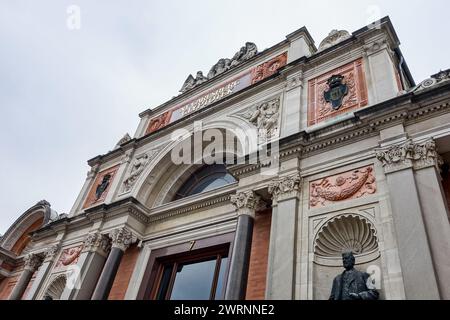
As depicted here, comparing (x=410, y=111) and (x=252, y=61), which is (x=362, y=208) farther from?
(x=252, y=61)

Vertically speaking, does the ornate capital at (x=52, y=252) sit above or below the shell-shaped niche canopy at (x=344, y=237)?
above

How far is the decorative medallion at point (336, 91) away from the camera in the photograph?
9273mm

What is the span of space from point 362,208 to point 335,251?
1027mm

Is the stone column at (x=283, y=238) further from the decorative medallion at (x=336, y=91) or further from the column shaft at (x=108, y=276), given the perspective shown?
A: the column shaft at (x=108, y=276)

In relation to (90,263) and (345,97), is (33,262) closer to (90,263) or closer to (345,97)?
(90,263)

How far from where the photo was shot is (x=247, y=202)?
333 inches

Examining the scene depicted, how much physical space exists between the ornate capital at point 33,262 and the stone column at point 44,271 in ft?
2.36

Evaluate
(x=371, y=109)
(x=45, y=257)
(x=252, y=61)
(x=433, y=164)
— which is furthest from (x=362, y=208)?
(x=45, y=257)

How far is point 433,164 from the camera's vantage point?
6418mm

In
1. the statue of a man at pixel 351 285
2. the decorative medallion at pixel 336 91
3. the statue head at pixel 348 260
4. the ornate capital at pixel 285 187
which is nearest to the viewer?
the statue of a man at pixel 351 285

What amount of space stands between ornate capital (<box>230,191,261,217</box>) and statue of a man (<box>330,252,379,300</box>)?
2629 mm

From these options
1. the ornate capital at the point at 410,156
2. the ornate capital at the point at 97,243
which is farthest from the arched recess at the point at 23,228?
the ornate capital at the point at 410,156

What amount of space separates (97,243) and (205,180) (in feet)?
14.0

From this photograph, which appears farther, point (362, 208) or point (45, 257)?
point (45, 257)
